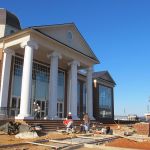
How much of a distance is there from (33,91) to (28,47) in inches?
255

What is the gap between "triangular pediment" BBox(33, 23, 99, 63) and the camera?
965 inches

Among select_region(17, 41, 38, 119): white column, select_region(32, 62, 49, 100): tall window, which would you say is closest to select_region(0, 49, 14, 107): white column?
select_region(17, 41, 38, 119): white column

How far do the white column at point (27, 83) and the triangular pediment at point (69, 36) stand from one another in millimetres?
1813

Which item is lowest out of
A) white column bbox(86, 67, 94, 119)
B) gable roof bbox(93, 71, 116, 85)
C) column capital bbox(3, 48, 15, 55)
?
white column bbox(86, 67, 94, 119)

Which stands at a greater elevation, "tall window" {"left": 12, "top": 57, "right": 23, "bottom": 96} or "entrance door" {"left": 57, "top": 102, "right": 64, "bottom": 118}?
"tall window" {"left": 12, "top": 57, "right": 23, "bottom": 96}

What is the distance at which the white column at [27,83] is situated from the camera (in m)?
20.3

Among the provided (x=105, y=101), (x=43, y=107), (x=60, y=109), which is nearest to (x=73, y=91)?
(x=43, y=107)

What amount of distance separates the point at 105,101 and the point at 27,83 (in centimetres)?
2329

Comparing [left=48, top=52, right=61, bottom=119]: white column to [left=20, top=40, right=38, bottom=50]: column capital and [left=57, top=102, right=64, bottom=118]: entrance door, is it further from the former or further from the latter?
[left=57, top=102, right=64, bottom=118]: entrance door

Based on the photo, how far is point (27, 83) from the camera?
68.3ft

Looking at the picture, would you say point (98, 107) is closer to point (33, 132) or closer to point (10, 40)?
point (10, 40)

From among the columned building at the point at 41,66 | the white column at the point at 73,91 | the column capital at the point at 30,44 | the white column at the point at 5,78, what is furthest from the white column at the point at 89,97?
the white column at the point at 5,78

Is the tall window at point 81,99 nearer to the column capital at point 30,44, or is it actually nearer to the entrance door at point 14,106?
the entrance door at point 14,106

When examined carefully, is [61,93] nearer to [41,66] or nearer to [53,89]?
[41,66]
